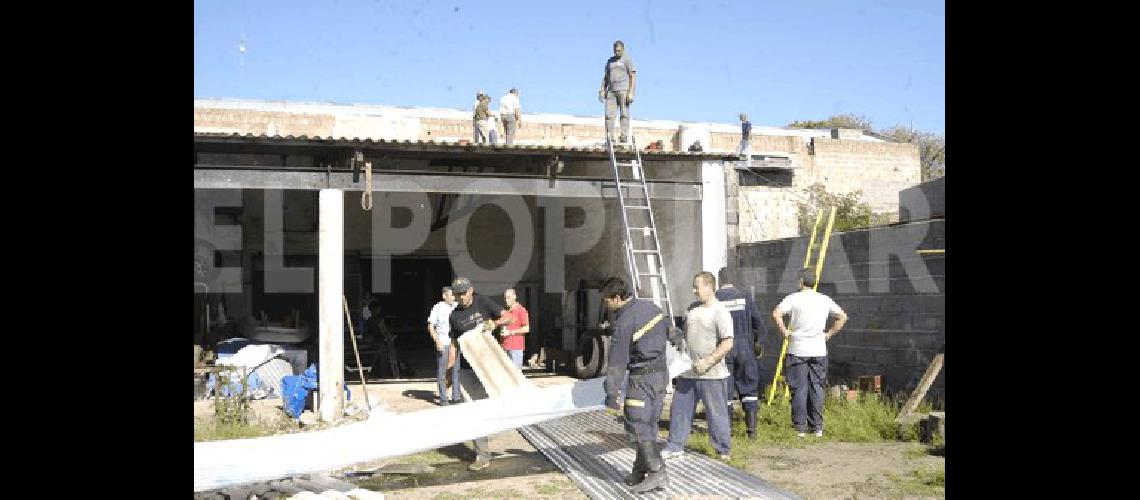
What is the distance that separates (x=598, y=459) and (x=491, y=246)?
40.1ft

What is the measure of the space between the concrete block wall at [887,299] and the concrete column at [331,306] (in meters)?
6.20

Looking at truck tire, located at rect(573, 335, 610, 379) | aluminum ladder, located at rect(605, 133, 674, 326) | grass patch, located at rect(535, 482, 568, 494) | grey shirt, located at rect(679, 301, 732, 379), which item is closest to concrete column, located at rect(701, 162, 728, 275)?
aluminum ladder, located at rect(605, 133, 674, 326)

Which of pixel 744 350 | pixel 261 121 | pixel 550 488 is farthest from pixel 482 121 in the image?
pixel 261 121

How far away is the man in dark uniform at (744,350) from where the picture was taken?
8.95 metres

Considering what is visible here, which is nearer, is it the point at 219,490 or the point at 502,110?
the point at 219,490

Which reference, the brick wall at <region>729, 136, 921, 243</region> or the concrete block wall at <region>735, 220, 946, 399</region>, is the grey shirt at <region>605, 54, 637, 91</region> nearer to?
the concrete block wall at <region>735, 220, 946, 399</region>

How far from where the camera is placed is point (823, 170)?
31047 millimetres

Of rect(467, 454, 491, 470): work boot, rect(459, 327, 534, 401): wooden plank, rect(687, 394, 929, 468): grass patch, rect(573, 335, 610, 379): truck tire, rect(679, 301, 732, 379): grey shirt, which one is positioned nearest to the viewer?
rect(679, 301, 732, 379): grey shirt

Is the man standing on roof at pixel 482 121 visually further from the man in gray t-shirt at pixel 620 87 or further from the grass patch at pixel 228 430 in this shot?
the grass patch at pixel 228 430

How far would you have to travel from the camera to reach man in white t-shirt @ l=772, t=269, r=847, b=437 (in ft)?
29.9

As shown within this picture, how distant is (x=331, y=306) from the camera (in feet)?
39.6

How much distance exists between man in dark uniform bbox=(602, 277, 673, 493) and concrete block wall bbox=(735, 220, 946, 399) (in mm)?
3862
